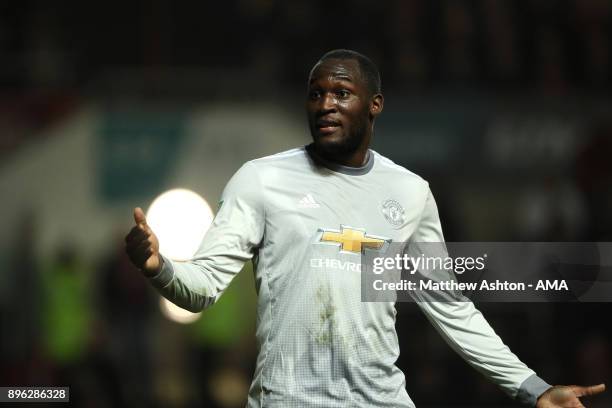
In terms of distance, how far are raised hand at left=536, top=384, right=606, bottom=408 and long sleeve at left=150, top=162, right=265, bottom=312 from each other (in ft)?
4.26

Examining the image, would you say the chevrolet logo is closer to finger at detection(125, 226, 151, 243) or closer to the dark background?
finger at detection(125, 226, 151, 243)

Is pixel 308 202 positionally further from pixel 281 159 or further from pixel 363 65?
pixel 363 65

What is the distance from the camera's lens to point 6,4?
14.0m

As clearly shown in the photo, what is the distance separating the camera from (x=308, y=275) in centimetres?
435

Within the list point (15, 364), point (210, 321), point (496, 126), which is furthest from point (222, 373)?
point (496, 126)

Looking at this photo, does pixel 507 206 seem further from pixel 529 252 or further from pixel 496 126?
→ pixel 529 252

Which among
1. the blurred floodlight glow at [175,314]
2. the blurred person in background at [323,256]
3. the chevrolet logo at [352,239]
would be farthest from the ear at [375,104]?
the blurred floodlight glow at [175,314]

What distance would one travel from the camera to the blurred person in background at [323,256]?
4.30 meters

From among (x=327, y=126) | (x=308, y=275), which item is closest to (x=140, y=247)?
(x=308, y=275)

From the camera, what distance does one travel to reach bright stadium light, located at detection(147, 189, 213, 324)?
1209 centimetres

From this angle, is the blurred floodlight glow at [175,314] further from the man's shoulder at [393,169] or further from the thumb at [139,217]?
the thumb at [139,217]

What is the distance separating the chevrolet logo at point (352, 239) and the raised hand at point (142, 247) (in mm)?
740

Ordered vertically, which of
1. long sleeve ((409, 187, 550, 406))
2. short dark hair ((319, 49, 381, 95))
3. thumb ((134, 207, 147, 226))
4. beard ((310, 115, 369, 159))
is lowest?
long sleeve ((409, 187, 550, 406))

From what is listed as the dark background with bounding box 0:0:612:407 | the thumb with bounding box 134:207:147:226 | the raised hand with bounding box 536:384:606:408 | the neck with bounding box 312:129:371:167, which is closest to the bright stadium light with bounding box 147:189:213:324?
the dark background with bounding box 0:0:612:407
